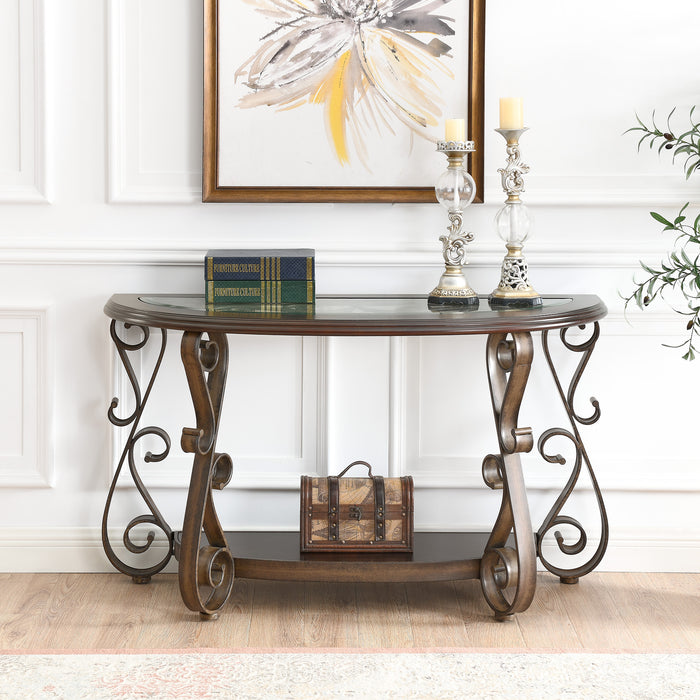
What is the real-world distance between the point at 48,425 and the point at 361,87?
4.32ft

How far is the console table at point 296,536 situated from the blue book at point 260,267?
9 centimetres

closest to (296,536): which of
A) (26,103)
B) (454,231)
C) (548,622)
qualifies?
(548,622)

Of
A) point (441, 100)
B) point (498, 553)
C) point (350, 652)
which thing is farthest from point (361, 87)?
point (350, 652)

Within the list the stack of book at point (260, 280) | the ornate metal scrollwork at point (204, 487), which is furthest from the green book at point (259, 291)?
the ornate metal scrollwork at point (204, 487)

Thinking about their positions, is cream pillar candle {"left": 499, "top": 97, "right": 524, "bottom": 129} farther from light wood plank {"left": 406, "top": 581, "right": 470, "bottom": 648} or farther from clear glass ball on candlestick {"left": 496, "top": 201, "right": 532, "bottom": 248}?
light wood plank {"left": 406, "top": 581, "right": 470, "bottom": 648}

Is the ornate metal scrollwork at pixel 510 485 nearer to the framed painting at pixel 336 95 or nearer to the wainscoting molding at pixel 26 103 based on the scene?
the framed painting at pixel 336 95

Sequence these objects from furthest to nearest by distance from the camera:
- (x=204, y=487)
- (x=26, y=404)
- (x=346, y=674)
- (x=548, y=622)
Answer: (x=26, y=404) < (x=548, y=622) < (x=204, y=487) < (x=346, y=674)

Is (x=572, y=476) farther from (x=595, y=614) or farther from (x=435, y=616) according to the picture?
(x=435, y=616)

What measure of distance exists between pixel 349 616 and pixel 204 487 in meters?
0.53

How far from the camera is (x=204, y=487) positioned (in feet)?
7.32

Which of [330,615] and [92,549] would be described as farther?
[92,549]

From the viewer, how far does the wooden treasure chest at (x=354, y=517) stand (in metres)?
2.37

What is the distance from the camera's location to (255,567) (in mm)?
2314

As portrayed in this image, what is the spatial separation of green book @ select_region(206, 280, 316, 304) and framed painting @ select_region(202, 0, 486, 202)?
356 millimetres
